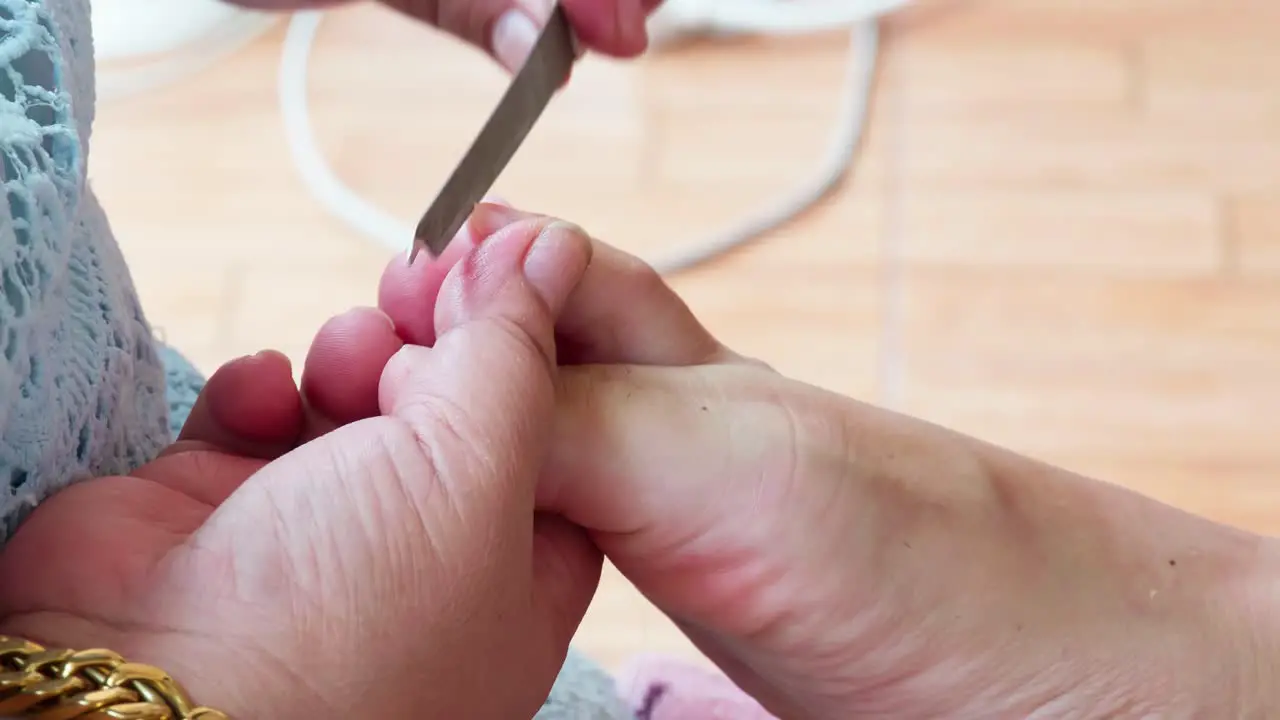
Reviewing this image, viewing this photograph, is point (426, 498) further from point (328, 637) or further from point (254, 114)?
point (254, 114)

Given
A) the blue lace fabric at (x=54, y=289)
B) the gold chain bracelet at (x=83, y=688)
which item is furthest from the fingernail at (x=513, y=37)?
the gold chain bracelet at (x=83, y=688)

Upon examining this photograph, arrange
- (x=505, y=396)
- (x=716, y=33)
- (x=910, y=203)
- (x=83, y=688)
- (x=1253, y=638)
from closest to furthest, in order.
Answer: (x=83, y=688) < (x=505, y=396) < (x=1253, y=638) < (x=910, y=203) < (x=716, y=33)

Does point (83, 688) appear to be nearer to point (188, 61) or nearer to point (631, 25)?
point (631, 25)

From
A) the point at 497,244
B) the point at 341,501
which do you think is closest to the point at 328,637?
the point at 341,501

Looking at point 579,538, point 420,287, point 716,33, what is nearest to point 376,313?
point 420,287

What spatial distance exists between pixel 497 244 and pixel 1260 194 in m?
0.99

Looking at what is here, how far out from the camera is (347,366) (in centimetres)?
50

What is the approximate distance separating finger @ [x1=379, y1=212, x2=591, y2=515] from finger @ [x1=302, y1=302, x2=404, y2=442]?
22 millimetres

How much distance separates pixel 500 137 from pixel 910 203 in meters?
0.83

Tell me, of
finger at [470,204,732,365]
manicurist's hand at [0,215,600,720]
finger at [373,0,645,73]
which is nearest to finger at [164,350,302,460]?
manicurist's hand at [0,215,600,720]

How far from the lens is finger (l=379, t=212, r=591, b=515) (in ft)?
1.36

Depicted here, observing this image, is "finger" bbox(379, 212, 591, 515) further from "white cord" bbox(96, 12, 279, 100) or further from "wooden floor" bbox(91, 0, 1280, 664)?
"white cord" bbox(96, 12, 279, 100)

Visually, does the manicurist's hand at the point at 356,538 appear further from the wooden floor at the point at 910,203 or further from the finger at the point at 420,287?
the wooden floor at the point at 910,203

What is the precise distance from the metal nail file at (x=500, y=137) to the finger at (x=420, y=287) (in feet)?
0.12
